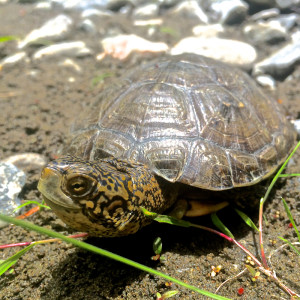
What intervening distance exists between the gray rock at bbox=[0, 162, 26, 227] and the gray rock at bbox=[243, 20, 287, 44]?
3.31m

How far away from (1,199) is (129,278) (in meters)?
0.98

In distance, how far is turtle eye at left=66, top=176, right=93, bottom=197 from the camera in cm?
121

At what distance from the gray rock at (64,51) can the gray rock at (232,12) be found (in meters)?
2.07

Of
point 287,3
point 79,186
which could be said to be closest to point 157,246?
point 79,186

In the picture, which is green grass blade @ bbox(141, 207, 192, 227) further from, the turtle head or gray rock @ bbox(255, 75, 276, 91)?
gray rock @ bbox(255, 75, 276, 91)

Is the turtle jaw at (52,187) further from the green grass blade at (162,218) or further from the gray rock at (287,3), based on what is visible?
the gray rock at (287,3)

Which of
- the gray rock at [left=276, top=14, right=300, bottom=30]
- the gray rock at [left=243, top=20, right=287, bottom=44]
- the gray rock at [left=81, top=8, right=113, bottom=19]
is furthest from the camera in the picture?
the gray rock at [left=81, top=8, right=113, bottom=19]

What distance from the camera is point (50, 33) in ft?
13.4

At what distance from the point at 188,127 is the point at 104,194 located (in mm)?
673

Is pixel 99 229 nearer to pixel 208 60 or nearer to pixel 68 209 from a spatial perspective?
pixel 68 209

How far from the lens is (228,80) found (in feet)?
6.73

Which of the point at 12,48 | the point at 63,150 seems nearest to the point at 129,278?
the point at 63,150

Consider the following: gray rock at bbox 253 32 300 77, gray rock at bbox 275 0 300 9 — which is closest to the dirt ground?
gray rock at bbox 253 32 300 77

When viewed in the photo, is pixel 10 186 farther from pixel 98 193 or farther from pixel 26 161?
pixel 98 193
